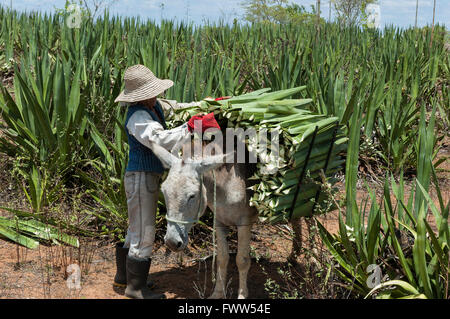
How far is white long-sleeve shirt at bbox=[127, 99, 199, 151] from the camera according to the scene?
115 inches

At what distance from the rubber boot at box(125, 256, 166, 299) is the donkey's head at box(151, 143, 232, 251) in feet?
2.36

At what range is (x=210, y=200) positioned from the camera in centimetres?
319

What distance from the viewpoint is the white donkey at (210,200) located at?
8.93 ft

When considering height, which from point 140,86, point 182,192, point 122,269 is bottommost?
point 122,269

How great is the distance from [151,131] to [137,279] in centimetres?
102

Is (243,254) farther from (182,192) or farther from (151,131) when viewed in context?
(151,131)

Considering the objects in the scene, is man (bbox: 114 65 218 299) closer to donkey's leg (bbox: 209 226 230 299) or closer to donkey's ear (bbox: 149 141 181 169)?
donkey's ear (bbox: 149 141 181 169)

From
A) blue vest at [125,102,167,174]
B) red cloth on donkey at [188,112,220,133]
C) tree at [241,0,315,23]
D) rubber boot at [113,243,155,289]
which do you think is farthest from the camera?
tree at [241,0,315,23]

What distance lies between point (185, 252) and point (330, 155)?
1.66 metres

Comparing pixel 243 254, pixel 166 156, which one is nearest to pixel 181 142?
pixel 166 156

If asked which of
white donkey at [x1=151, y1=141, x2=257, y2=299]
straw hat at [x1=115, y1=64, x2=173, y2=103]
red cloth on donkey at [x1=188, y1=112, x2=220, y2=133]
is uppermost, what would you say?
straw hat at [x1=115, y1=64, x2=173, y2=103]

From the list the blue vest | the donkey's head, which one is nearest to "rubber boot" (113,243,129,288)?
the blue vest

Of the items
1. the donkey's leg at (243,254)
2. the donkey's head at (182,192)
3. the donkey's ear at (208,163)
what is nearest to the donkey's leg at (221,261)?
the donkey's leg at (243,254)

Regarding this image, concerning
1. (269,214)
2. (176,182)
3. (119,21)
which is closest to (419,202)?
(269,214)
